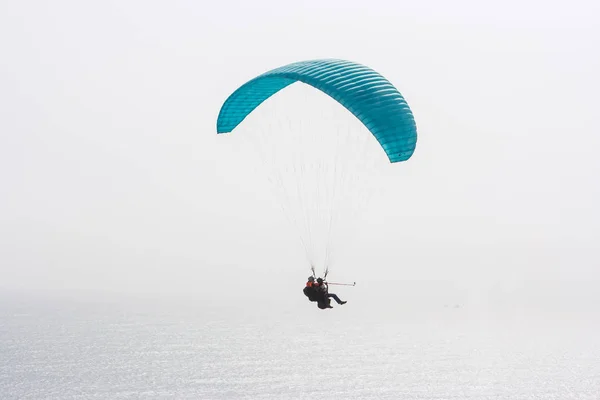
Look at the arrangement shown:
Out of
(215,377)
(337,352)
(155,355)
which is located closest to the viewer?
(215,377)

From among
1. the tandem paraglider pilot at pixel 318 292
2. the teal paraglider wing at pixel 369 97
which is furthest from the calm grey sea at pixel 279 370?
the teal paraglider wing at pixel 369 97

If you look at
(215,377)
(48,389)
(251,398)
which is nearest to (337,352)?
(215,377)

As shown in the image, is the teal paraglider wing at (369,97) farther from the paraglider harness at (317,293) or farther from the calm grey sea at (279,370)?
the calm grey sea at (279,370)

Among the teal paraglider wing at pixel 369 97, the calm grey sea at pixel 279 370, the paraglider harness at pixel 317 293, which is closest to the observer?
the teal paraglider wing at pixel 369 97

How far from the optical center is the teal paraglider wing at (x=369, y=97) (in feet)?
67.8

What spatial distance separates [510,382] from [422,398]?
1203 inches

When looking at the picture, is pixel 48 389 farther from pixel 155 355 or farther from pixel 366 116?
pixel 366 116

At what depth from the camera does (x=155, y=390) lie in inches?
4813

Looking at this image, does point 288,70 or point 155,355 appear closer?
point 288,70

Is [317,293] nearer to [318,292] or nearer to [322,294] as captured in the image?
[318,292]

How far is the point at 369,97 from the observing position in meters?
20.9

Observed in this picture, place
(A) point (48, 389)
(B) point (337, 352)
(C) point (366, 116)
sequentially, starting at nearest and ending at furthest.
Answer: (C) point (366, 116) → (A) point (48, 389) → (B) point (337, 352)

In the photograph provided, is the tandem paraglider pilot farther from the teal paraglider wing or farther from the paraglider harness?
the teal paraglider wing

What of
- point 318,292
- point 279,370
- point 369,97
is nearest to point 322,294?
point 318,292
